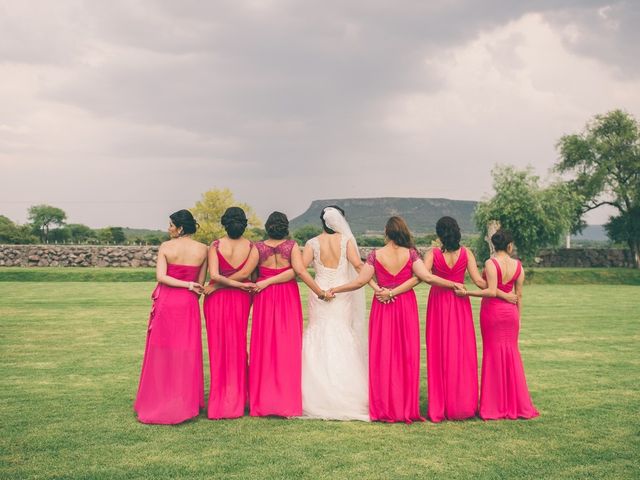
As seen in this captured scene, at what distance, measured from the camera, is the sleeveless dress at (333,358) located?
669 centimetres

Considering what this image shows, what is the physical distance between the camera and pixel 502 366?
6.74 m

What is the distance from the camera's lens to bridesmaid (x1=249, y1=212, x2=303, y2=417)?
667 cm

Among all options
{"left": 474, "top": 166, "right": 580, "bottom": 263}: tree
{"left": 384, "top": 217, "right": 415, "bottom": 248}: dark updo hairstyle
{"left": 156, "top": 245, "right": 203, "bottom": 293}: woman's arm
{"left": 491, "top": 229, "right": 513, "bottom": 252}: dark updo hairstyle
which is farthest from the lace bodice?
{"left": 474, "top": 166, "right": 580, "bottom": 263}: tree

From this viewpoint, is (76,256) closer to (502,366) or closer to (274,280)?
(274,280)

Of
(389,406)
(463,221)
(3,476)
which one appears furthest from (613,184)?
(463,221)

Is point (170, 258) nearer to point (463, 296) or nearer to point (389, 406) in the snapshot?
point (389, 406)

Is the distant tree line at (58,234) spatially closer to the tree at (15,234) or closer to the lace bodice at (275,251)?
the tree at (15,234)

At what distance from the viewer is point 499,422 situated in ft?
21.2

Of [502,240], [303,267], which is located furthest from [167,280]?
[502,240]

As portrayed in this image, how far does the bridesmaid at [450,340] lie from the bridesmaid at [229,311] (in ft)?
7.09

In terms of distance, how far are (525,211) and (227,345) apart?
3593 cm

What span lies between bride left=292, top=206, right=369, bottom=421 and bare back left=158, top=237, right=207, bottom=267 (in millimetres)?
1215

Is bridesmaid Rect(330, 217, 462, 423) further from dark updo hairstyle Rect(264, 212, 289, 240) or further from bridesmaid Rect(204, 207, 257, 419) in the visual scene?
bridesmaid Rect(204, 207, 257, 419)

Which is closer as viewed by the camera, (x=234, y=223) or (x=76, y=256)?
(x=234, y=223)
